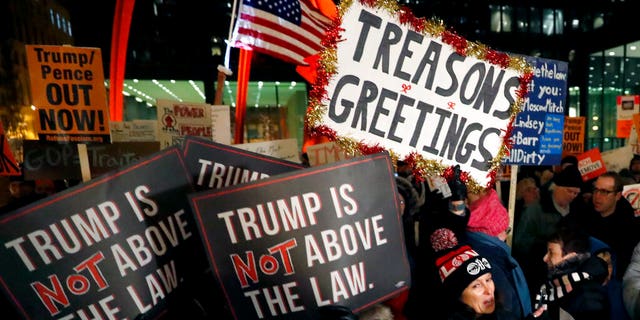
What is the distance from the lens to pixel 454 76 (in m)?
2.21

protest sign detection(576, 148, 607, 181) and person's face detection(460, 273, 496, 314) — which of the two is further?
protest sign detection(576, 148, 607, 181)

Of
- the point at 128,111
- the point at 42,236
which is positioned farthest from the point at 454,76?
the point at 128,111

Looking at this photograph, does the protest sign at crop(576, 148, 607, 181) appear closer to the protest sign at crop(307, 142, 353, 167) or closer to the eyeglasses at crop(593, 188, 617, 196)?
the eyeglasses at crop(593, 188, 617, 196)

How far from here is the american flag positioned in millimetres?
5574

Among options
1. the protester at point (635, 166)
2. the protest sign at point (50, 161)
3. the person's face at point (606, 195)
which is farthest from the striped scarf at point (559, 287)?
the protester at point (635, 166)

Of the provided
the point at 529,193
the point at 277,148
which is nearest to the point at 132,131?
the point at 277,148

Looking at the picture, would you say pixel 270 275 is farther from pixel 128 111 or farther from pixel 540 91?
pixel 128 111

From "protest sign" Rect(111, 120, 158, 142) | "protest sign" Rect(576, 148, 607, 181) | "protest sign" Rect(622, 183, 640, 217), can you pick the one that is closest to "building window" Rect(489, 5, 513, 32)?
"protest sign" Rect(576, 148, 607, 181)

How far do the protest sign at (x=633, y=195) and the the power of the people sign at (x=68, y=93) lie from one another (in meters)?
5.40

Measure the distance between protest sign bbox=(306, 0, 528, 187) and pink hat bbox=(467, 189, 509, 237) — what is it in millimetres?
983

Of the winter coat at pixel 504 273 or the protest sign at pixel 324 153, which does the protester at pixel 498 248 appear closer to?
the winter coat at pixel 504 273

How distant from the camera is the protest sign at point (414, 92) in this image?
6.84 ft

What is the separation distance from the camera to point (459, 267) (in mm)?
2232

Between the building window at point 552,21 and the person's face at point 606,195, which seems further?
the building window at point 552,21
